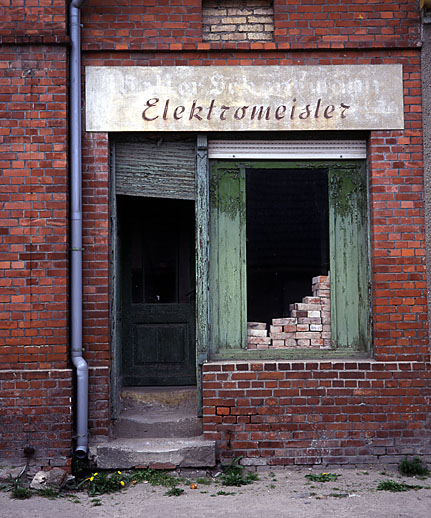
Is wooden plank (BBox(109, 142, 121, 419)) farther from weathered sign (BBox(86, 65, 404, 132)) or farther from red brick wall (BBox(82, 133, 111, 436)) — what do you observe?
weathered sign (BBox(86, 65, 404, 132))

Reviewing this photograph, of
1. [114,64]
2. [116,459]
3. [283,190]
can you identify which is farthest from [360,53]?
[116,459]

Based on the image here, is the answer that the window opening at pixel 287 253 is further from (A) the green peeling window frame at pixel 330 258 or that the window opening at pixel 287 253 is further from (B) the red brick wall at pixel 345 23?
(B) the red brick wall at pixel 345 23

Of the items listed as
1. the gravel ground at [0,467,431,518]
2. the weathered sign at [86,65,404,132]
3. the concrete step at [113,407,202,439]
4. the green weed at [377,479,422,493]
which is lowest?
the gravel ground at [0,467,431,518]

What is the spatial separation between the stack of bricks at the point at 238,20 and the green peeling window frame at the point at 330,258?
4.18 ft

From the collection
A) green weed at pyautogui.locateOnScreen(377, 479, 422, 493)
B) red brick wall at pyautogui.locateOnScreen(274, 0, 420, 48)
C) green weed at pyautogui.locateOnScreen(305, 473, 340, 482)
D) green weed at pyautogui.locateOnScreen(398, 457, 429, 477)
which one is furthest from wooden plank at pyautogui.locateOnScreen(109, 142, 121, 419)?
green weed at pyautogui.locateOnScreen(398, 457, 429, 477)

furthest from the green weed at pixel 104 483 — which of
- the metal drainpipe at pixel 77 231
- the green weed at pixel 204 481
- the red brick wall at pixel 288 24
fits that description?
the red brick wall at pixel 288 24

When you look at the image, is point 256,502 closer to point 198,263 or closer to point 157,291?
point 198,263

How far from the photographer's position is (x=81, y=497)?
16.4 feet

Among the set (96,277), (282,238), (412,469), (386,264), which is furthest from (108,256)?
(412,469)

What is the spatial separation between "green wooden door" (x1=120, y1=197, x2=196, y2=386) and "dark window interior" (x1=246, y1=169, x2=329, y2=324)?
142cm

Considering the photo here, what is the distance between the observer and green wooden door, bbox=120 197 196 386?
7.09 metres

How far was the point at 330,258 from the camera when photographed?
5977 millimetres

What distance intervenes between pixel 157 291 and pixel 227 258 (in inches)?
61.5

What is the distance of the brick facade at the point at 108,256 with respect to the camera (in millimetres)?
5488
